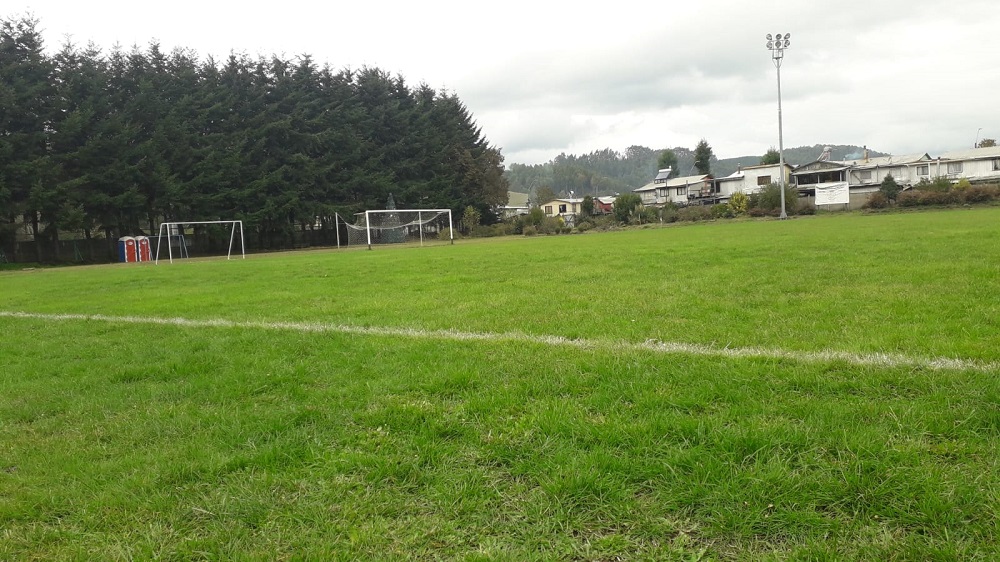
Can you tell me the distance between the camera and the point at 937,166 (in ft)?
235

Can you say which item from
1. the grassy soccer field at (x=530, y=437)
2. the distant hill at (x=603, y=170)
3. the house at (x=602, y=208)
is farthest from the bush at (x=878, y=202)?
the distant hill at (x=603, y=170)

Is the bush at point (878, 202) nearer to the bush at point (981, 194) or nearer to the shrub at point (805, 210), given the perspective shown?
the shrub at point (805, 210)

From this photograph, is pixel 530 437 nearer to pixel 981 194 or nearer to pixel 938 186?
pixel 981 194

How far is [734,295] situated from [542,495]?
19.0 ft

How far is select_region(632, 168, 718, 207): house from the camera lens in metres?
85.6

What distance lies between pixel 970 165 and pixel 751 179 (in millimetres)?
23754

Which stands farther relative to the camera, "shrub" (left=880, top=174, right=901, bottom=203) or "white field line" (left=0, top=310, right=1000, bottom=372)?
"shrub" (left=880, top=174, right=901, bottom=203)

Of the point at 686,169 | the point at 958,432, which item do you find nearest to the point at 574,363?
the point at 958,432

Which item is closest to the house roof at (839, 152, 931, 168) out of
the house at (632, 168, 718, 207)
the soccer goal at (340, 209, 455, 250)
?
the house at (632, 168, 718, 207)

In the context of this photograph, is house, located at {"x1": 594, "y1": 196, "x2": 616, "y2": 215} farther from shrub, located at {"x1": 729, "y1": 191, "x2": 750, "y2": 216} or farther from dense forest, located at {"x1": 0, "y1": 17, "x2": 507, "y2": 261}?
dense forest, located at {"x1": 0, "y1": 17, "x2": 507, "y2": 261}

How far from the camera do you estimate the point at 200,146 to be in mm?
41000

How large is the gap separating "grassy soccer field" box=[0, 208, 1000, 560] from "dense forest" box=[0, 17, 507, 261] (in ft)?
111

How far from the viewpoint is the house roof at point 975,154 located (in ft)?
226

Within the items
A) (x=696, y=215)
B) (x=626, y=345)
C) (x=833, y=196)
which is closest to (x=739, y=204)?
(x=696, y=215)
